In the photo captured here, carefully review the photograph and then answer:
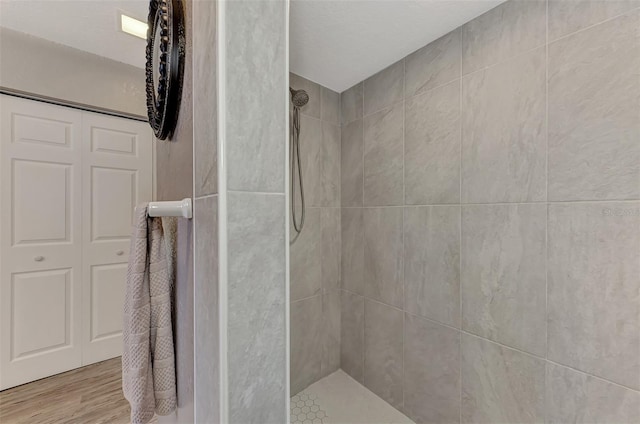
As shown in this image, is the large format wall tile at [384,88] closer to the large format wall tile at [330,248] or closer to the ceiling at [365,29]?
the ceiling at [365,29]

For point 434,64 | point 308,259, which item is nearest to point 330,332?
point 308,259

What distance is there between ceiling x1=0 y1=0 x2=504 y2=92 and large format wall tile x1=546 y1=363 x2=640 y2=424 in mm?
1404

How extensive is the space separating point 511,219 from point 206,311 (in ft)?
3.65

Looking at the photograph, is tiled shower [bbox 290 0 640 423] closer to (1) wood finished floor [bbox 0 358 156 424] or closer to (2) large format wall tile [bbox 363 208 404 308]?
(2) large format wall tile [bbox 363 208 404 308]

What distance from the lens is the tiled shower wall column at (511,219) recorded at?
83 centimetres

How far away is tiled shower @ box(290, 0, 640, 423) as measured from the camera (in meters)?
0.83

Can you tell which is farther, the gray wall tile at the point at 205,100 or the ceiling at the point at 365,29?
the ceiling at the point at 365,29

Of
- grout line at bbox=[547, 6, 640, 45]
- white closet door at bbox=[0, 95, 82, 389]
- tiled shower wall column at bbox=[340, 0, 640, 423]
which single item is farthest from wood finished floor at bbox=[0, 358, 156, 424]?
grout line at bbox=[547, 6, 640, 45]

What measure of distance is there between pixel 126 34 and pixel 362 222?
193 centimetres

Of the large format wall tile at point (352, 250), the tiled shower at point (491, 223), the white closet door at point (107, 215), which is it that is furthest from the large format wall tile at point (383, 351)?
the white closet door at point (107, 215)

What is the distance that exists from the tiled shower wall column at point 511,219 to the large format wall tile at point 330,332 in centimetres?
30

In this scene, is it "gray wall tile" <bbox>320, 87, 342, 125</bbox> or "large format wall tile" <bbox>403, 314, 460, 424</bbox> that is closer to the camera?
"large format wall tile" <bbox>403, 314, 460, 424</bbox>

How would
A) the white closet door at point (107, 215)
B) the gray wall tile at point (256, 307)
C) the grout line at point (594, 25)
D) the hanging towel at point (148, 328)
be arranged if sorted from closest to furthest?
the gray wall tile at point (256, 307)
the hanging towel at point (148, 328)
the grout line at point (594, 25)
the white closet door at point (107, 215)

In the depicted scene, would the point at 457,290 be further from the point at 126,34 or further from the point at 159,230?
the point at 126,34
